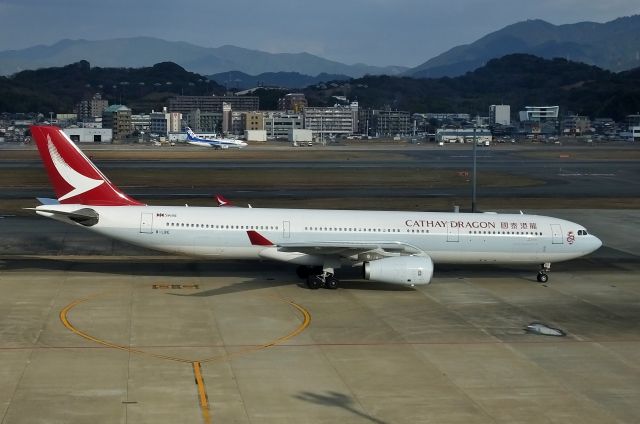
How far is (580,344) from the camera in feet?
97.6

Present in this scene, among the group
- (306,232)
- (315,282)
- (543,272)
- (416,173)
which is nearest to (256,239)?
(306,232)

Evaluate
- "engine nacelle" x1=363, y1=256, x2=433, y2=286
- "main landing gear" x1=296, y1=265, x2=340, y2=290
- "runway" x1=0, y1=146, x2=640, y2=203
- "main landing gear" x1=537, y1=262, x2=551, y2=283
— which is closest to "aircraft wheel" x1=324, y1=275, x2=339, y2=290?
"main landing gear" x1=296, y1=265, x2=340, y2=290

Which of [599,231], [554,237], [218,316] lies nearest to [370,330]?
[218,316]

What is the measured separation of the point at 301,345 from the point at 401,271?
8.80 m

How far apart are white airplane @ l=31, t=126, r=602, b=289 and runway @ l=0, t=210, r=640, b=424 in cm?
138

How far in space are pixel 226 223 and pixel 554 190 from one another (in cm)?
4881

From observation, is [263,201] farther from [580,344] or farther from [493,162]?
[493,162]

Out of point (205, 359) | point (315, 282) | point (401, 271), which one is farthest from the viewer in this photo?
point (315, 282)

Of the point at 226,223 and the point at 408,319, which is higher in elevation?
the point at 226,223

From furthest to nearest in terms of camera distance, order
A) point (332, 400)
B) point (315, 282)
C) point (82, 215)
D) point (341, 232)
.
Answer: point (341, 232) → point (82, 215) → point (315, 282) → point (332, 400)

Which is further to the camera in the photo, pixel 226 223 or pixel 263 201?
pixel 263 201

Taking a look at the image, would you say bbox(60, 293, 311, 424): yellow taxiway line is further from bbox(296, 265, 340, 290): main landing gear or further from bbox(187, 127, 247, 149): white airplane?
bbox(187, 127, 247, 149): white airplane

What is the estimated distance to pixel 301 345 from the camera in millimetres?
28766

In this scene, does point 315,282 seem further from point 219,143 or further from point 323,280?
point 219,143
